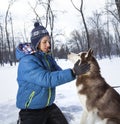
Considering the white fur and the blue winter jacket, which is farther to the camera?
the white fur

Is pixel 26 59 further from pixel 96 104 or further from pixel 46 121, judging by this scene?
pixel 96 104

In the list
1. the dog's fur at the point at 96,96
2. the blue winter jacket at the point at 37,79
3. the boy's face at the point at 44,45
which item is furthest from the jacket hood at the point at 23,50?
the dog's fur at the point at 96,96

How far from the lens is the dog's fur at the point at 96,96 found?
4.51m

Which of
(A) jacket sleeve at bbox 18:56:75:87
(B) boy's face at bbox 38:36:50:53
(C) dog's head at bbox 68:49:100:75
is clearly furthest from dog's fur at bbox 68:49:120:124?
(A) jacket sleeve at bbox 18:56:75:87

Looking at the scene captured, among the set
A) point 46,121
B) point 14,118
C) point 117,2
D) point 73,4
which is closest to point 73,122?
point 14,118

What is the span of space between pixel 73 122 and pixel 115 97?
2.38m

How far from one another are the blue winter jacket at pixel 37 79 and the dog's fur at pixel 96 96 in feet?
3.01

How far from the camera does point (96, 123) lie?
4746 millimetres

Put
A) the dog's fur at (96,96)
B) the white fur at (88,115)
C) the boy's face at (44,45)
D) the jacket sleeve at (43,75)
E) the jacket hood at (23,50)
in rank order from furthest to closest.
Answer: the white fur at (88,115) < the dog's fur at (96,96) < the boy's face at (44,45) < the jacket hood at (23,50) < the jacket sleeve at (43,75)

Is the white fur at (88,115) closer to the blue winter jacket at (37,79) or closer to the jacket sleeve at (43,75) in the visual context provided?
the blue winter jacket at (37,79)

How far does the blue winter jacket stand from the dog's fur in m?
0.92

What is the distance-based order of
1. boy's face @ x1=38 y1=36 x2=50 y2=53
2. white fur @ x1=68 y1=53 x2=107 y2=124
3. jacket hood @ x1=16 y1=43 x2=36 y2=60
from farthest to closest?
1. white fur @ x1=68 y1=53 x2=107 y2=124
2. boy's face @ x1=38 y1=36 x2=50 y2=53
3. jacket hood @ x1=16 y1=43 x2=36 y2=60

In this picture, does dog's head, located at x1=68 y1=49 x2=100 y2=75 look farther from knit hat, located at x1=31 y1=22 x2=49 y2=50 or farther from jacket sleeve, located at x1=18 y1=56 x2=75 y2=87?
jacket sleeve, located at x1=18 y1=56 x2=75 y2=87

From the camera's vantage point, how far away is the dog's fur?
4.51m
